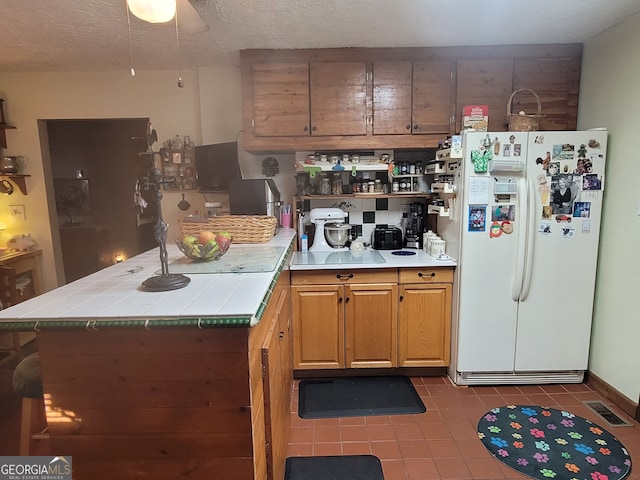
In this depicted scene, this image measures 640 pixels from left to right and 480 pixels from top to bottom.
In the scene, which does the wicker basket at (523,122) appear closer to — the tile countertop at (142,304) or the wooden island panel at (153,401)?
the tile countertop at (142,304)

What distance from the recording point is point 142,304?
1125mm

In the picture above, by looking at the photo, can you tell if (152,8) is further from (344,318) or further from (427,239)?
(427,239)

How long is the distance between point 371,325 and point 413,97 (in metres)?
1.60

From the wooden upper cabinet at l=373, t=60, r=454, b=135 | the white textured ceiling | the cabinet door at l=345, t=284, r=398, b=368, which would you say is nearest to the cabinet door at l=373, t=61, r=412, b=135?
the wooden upper cabinet at l=373, t=60, r=454, b=135

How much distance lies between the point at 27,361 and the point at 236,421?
3.02 ft

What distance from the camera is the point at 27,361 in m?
1.44

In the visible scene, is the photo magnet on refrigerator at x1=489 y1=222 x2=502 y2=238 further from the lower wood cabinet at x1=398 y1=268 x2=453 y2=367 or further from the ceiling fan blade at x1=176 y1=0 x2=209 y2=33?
the ceiling fan blade at x1=176 y1=0 x2=209 y2=33

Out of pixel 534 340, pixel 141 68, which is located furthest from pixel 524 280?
pixel 141 68

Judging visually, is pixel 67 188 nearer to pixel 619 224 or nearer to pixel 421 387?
pixel 421 387

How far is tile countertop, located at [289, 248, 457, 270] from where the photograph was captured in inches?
98.7

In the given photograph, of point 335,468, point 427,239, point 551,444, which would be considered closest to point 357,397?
point 335,468

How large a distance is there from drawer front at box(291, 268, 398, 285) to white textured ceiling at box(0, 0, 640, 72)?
1.50m

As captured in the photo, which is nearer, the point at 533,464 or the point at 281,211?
the point at 533,464

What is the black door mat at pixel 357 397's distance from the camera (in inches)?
90.2
